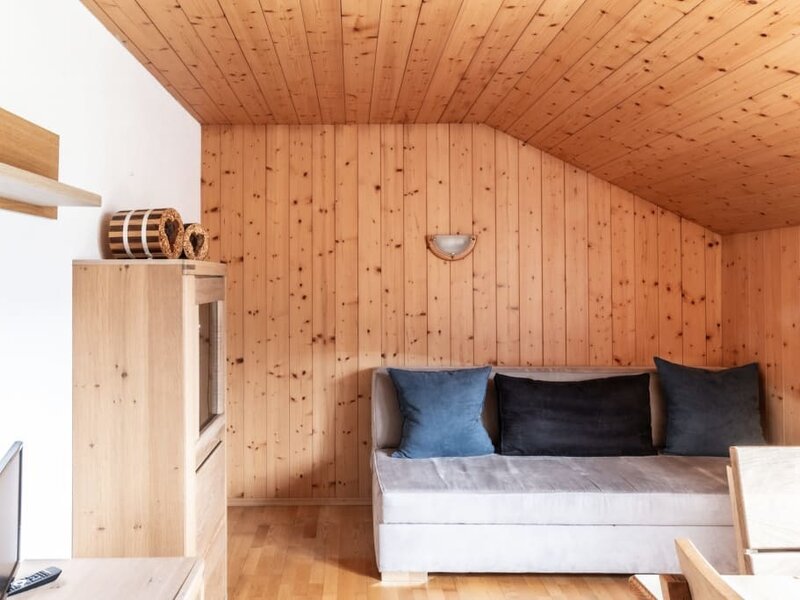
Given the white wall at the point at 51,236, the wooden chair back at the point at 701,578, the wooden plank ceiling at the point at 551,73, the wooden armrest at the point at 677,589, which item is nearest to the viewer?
the wooden chair back at the point at 701,578

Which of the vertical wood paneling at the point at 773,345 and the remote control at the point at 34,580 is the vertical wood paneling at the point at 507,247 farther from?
the remote control at the point at 34,580

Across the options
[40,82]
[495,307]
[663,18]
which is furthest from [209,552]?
[663,18]

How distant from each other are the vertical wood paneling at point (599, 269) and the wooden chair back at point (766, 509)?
Answer: 2363 mm

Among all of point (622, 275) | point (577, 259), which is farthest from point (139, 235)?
point (622, 275)

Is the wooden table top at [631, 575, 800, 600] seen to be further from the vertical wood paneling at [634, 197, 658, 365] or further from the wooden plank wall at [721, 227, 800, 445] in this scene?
the vertical wood paneling at [634, 197, 658, 365]

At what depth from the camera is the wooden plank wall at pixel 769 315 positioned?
3.26m

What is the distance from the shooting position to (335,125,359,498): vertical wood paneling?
3.91 meters

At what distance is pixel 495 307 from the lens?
394 cm

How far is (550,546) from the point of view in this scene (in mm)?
2889

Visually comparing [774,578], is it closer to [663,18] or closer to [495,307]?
[663,18]

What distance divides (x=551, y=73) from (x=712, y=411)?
80.1 inches

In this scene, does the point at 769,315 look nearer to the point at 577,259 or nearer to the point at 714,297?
the point at 714,297

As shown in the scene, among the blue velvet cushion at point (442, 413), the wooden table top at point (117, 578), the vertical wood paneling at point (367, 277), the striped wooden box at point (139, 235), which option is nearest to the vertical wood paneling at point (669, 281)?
the blue velvet cushion at point (442, 413)

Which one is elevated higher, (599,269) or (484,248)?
(484,248)
